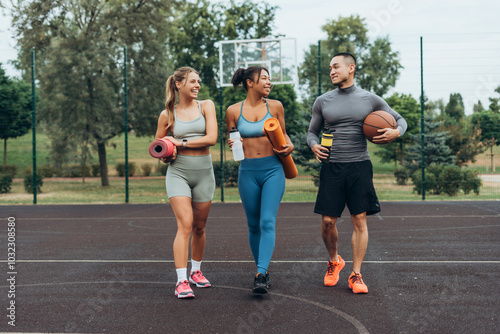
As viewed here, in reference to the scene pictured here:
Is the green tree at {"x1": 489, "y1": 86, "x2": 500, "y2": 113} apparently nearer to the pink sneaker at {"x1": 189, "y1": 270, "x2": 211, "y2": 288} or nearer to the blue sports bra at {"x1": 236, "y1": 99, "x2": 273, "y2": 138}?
the blue sports bra at {"x1": 236, "y1": 99, "x2": 273, "y2": 138}

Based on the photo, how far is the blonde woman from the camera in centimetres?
456

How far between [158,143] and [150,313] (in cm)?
136

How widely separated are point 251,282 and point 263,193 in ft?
3.15

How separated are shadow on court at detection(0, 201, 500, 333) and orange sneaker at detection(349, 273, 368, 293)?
65 millimetres

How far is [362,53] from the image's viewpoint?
41.8m

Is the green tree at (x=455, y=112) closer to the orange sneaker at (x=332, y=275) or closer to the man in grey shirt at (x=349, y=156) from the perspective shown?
the man in grey shirt at (x=349, y=156)

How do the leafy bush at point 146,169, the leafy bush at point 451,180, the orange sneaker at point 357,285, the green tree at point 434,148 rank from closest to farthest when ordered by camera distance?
1. the orange sneaker at point 357,285
2. the leafy bush at point 451,180
3. the green tree at point 434,148
4. the leafy bush at point 146,169

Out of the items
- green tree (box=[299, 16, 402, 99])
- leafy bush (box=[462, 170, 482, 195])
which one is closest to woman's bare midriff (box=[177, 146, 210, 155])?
leafy bush (box=[462, 170, 482, 195])

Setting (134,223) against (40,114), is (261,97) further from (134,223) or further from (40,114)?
(40,114)

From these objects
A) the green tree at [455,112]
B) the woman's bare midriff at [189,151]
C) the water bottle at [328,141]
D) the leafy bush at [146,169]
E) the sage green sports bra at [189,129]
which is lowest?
the leafy bush at [146,169]

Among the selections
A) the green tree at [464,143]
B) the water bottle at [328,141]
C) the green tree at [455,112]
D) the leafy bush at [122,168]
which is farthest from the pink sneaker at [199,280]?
the leafy bush at [122,168]

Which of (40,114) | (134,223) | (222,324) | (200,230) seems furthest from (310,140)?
(40,114)

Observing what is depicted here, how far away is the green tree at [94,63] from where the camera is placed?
19453 mm

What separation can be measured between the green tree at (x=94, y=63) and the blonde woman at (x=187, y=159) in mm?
15510
